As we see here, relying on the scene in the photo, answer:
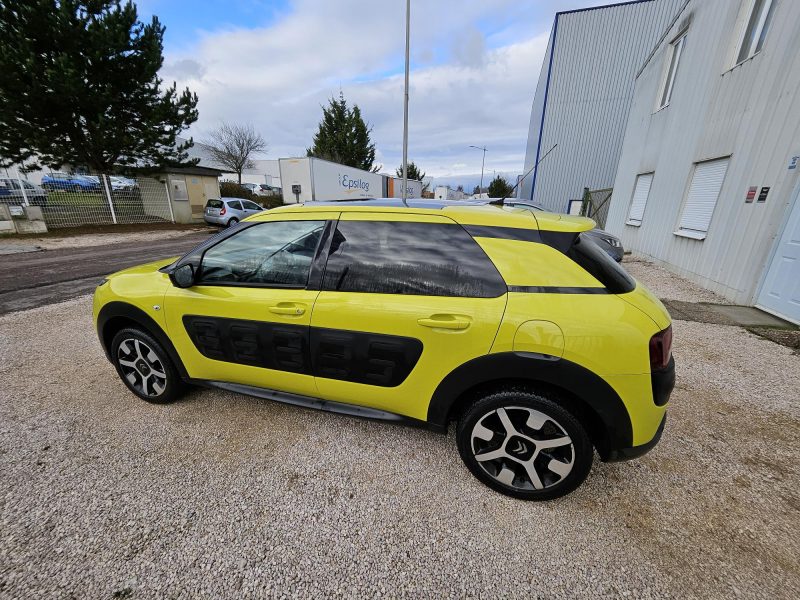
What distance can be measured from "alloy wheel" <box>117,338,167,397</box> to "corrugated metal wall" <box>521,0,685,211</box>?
21.1m

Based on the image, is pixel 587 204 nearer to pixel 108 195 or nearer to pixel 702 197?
pixel 702 197

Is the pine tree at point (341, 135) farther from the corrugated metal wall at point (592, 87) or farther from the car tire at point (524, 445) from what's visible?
the car tire at point (524, 445)

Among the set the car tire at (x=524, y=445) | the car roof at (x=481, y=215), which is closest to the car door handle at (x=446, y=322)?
the car tire at (x=524, y=445)

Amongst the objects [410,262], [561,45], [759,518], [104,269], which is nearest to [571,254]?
[410,262]

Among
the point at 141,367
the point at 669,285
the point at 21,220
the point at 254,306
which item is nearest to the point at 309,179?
the point at 21,220

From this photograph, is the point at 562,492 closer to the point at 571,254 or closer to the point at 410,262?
the point at 571,254

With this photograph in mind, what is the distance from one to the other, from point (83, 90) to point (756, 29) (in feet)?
65.8

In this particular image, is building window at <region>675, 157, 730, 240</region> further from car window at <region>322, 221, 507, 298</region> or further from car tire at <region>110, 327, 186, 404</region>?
car tire at <region>110, 327, 186, 404</region>

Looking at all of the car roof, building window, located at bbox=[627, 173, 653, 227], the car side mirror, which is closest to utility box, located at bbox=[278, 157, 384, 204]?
building window, located at bbox=[627, 173, 653, 227]

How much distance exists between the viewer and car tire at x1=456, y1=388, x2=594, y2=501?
180cm

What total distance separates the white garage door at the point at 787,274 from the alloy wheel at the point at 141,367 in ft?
24.4

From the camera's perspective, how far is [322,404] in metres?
2.25

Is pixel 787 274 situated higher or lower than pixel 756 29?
lower

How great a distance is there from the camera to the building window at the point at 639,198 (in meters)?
9.70
